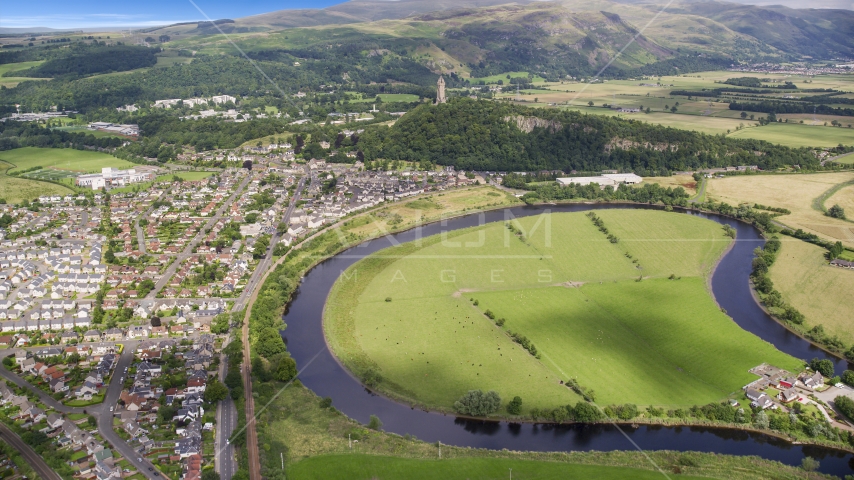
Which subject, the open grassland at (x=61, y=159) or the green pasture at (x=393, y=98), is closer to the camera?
the open grassland at (x=61, y=159)

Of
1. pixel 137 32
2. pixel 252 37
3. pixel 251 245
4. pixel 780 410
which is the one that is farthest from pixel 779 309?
pixel 137 32

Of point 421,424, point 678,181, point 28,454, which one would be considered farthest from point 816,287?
point 28,454

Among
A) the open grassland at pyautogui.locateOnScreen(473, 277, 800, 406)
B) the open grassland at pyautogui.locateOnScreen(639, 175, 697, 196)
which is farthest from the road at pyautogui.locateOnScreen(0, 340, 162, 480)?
the open grassland at pyautogui.locateOnScreen(639, 175, 697, 196)

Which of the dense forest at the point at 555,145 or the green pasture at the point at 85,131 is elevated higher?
the dense forest at the point at 555,145

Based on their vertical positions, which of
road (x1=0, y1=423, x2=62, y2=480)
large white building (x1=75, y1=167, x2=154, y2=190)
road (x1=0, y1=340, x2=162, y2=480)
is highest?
large white building (x1=75, y1=167, x2=154, y2=190)

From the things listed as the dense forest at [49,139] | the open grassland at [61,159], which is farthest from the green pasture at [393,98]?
the open grassland at [61,159]

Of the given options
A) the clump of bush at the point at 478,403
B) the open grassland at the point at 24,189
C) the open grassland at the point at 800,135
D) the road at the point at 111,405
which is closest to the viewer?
the road at the point at 111,405

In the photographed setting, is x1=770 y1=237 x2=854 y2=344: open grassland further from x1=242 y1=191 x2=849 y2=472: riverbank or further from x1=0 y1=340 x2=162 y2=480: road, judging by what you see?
x1=0 y1=340 x2=162 y2=480: road

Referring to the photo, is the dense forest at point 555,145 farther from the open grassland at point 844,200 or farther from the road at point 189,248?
the road at point 189,248

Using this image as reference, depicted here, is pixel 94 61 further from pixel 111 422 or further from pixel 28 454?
pixel 28 454
